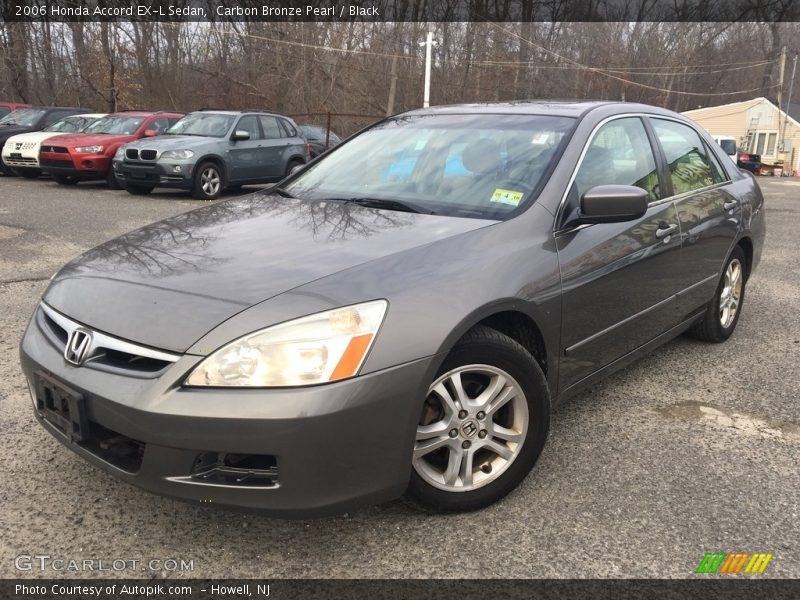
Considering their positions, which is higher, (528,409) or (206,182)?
(528,409)

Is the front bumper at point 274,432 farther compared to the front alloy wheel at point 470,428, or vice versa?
the front alloy wheel at point 470,428

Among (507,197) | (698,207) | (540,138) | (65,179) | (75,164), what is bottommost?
(65,179)

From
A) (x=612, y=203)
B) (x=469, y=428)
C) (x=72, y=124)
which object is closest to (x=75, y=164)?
(x=72, y=124)

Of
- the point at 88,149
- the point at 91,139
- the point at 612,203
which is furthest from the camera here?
the point at 91,139

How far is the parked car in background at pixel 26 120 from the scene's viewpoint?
47.3 ft

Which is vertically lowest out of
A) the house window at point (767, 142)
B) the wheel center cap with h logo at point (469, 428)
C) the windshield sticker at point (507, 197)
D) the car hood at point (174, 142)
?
the house window at point (767, 142)

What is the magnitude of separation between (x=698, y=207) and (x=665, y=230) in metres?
0.55

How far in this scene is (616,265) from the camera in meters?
2.96

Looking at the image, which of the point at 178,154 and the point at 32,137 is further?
the point at 32,137

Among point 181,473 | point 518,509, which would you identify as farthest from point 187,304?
point 518,509

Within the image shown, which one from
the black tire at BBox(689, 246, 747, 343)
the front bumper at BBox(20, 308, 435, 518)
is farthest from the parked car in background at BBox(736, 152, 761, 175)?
the front bumper at BBox(20, 308, 435, 518)

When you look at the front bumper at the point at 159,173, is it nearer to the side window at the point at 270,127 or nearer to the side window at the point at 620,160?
the side window at the point at 270,127

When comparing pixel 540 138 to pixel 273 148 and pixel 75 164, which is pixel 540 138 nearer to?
pixel 273 148

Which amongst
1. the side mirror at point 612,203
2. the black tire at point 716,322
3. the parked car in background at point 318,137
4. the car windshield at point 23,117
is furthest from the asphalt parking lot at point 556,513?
the car windshield at point 23,117
